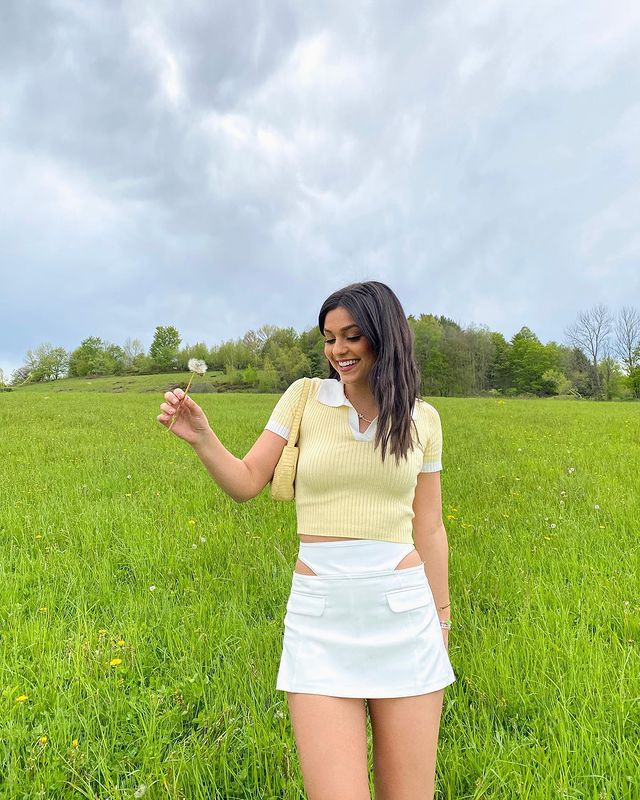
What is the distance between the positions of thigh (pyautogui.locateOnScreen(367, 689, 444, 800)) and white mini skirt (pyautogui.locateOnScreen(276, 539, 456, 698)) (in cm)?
5

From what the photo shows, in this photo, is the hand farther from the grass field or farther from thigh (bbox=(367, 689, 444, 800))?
the grass field

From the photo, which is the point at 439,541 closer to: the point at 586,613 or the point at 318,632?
the point at 318,632

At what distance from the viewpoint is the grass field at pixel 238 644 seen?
2.16 m

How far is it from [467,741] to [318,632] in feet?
4.28

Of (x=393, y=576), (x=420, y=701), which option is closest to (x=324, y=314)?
(x=393, y=576)

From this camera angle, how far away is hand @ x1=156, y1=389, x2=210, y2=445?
174 centimetres

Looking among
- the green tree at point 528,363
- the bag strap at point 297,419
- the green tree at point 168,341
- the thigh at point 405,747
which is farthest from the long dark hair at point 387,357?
the green tree at point 528,363

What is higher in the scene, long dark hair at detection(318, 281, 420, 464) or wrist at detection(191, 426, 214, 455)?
long dark hair at detection(318, 281, 420, 464)

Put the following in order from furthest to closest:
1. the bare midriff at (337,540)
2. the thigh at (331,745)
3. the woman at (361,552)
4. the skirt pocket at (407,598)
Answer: the bare midriff at (337,540), the skirt pocket at (407,598), the woman at (361,552), the thigh at (331,745)

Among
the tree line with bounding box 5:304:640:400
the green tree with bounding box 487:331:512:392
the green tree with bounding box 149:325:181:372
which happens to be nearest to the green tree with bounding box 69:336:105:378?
the tree line with bounding box 5:304:640:400

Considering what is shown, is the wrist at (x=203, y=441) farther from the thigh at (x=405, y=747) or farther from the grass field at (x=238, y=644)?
the grass field at (x=238, y=644)

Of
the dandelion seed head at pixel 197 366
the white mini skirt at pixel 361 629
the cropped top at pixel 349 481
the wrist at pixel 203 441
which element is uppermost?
the dandelion seed head at pixel 197 366

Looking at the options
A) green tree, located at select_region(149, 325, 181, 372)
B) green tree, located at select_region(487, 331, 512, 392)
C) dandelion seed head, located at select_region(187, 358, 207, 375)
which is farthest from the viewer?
green tree, located at select_region(487, 331, 512, 392)

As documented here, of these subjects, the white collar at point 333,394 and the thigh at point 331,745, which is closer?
the thigh at point 331,745
